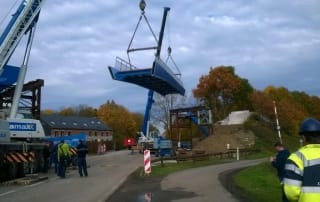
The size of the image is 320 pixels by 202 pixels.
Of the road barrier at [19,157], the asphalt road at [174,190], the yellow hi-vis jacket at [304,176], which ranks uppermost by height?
the road barrier at [19,157]

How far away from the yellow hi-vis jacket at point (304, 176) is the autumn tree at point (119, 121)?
110568mm

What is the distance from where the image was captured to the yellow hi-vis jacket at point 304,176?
4.11 m

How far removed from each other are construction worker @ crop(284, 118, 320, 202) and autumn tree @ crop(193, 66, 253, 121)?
2741 inches

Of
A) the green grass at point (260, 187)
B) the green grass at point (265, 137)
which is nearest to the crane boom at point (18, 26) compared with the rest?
the green grass at point (260, 187)

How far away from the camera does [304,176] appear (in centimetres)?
416

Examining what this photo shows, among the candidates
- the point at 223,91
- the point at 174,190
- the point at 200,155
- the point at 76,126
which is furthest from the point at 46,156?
the point at 76,126

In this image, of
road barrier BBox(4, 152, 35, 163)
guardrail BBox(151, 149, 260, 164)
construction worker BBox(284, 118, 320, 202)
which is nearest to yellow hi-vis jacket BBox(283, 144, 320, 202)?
construction worker BBox(284, 118, 320, 202)

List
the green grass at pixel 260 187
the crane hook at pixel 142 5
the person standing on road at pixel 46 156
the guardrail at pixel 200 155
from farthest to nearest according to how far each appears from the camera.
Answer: the crane hook at pixel 142 5 → the guardrail at pixel 200 155 → the person standing on road at pixel 46 156 → the green grass at pixel 260 187

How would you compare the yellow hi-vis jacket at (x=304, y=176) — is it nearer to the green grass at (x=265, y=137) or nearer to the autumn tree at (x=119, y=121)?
the green grass at (x=265, y=137)

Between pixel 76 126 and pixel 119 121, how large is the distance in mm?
13898

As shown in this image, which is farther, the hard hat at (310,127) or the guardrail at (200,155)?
the guardrail at (200,155)

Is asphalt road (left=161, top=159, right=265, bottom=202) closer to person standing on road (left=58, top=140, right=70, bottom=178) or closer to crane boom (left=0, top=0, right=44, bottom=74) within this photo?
person standing on road (left=58, top=140, right=70, bottom=178)

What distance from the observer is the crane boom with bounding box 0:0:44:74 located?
2838 centimetres

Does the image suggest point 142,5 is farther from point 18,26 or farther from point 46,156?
point 46,156
